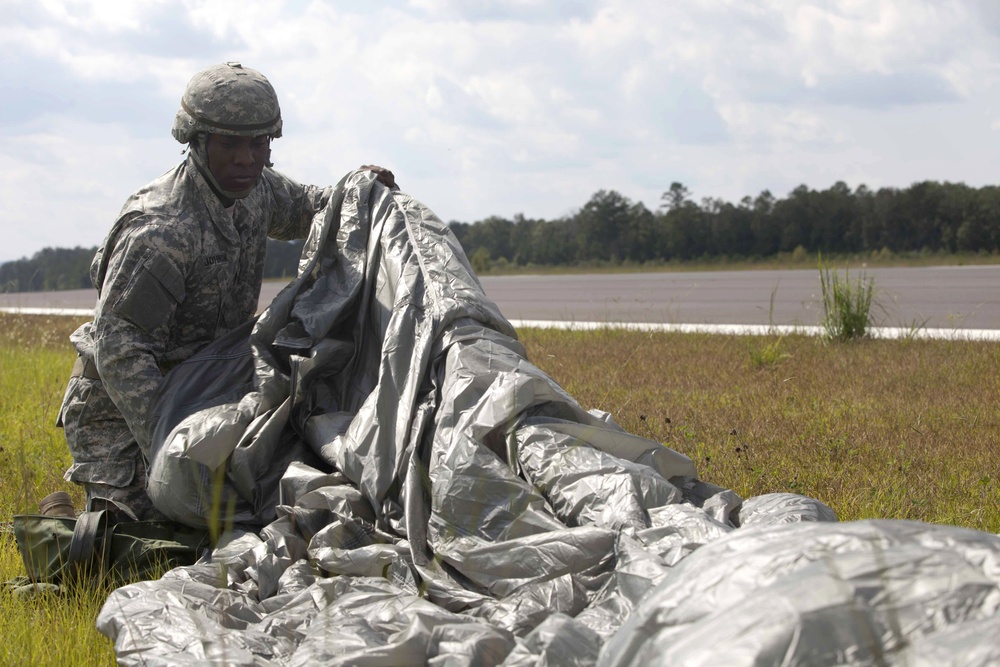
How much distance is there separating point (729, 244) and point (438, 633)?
115 ft

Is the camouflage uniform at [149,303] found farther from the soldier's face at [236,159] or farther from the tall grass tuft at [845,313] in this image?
the tall grass tuft at [845,313]

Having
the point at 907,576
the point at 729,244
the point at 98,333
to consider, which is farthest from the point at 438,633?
the point at 729,244

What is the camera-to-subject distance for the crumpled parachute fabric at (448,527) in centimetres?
163

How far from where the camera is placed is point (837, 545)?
1.75 m

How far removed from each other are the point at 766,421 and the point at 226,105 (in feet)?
10.7

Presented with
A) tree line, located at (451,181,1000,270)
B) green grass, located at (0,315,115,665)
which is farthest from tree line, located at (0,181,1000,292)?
green grass, located at (0,315,115,665)

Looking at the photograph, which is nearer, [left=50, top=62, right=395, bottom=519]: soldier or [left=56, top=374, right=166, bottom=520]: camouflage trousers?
[left=50, top=62, right=395, bottom=519]: soldier

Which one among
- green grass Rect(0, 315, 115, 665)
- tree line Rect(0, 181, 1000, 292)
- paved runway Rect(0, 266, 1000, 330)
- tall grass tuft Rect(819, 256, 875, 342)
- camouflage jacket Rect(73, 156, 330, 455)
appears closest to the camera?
green grass Rect(0, 315, 115, 665)

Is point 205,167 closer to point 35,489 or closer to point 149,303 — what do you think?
point 149,303

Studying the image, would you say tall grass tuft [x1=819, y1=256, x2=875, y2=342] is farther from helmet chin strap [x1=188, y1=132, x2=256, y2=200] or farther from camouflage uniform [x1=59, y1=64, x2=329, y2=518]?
helmet chin strap [x1=188, y1=132, x2=256, y2=200]

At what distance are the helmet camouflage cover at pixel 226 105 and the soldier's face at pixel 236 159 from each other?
2.0 inches

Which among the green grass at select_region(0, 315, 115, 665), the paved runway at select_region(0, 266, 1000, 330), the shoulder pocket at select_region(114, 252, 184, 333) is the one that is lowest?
the green grass at select_region(0, 315, 115, 665)

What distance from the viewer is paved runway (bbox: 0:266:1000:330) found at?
11914 mm

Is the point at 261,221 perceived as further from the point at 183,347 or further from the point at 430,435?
the point at 430,435
